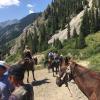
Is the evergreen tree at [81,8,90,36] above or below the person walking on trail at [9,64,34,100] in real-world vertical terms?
above

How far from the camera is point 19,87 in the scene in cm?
697

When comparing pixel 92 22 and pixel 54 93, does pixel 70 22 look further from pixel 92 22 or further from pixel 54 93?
pixel 54 93

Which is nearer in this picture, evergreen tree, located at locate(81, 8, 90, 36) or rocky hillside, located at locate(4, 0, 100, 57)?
evergreen tree, located at locate(81, 8, 90, 36)

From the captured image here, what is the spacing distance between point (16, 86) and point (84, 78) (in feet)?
12.3

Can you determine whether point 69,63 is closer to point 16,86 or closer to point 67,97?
point 16,86

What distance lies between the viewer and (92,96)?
393 inches

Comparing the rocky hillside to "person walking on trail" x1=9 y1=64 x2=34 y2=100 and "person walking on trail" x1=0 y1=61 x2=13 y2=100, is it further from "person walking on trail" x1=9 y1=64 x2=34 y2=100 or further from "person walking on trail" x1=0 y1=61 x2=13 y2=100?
"person walking on trail" x1=9 y1=64 x2=34 y2=100

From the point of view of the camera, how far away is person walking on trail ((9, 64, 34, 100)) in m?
6.87

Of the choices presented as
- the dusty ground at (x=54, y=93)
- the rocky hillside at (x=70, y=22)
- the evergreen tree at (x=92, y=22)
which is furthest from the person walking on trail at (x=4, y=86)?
the rocky hillside at (x=70, y=22)

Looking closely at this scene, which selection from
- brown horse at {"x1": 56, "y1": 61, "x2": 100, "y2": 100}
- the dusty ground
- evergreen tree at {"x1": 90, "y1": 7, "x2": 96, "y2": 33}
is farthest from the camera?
evergreen tree at {"x1": 90, "y1": 7, "x2": 96, "y2": 33}

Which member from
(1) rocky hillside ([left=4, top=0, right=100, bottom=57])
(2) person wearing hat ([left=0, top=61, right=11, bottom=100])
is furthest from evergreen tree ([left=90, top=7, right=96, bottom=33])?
(2) person wearing hat ([left=0, top=61, right=11, bottom=100])

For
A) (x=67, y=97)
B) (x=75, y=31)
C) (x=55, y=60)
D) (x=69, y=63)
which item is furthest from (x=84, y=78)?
(x=75, y=31)

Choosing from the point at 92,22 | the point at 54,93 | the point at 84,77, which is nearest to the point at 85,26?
the point at 92,22

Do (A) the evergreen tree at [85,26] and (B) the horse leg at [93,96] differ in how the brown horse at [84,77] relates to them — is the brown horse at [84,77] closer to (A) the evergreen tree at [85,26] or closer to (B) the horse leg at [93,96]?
(B) the horse leg at [93,96]
